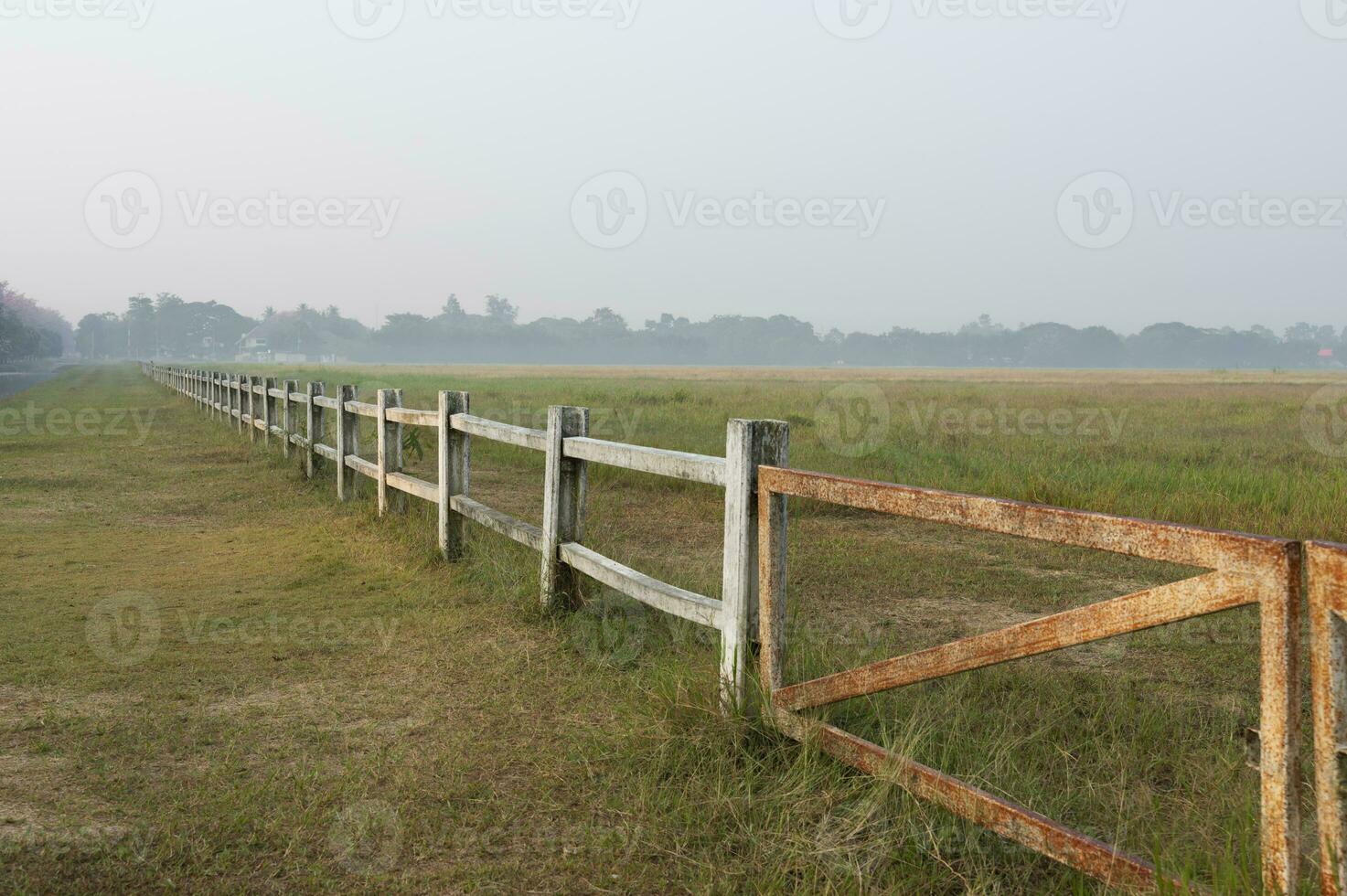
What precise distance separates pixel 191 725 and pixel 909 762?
2.99 metres

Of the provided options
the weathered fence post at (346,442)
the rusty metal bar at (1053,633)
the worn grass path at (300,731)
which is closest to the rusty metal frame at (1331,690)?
the rusty metal bar at (1053,633)

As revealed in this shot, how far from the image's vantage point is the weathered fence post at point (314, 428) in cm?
1144

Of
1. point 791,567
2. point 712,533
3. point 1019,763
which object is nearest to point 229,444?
point 712,533

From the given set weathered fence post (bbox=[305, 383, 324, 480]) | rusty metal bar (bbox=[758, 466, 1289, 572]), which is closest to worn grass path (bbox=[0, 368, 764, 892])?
rusty metal bar (bbox=[758, 466, 1289, 572])

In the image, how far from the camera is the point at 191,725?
4066mm

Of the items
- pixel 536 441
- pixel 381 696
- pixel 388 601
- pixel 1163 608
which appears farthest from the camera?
pixel 388 601

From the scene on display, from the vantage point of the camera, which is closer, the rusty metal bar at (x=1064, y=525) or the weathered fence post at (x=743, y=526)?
the rusty metal bar at (x=1064, y=525)

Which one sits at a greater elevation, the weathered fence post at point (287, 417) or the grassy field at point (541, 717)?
the weathered fence post at point (287, 417)

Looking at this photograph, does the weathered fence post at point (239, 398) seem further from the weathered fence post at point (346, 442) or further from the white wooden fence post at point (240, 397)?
the weathered fence post at point (346, 442)

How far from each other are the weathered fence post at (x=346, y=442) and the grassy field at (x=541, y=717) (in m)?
0.54

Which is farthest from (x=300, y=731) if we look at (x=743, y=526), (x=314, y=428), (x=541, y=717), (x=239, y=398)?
(x=239, y=398)

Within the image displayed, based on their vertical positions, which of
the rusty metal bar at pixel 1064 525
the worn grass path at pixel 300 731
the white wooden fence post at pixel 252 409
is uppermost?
the rusty metal bar at pixel 1064 525

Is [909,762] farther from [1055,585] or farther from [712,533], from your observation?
[712,533]

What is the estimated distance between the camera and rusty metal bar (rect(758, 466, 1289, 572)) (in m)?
1.99
